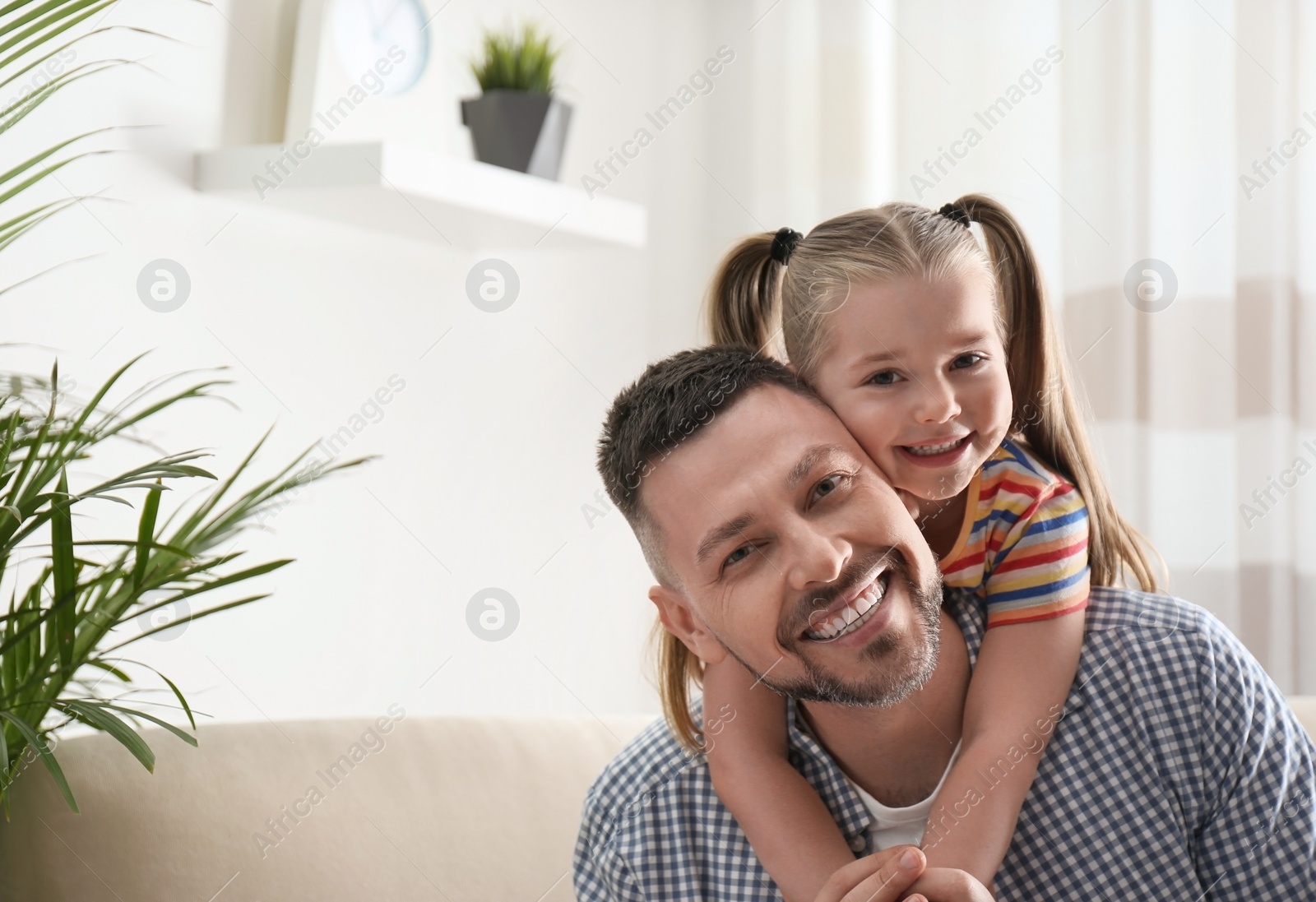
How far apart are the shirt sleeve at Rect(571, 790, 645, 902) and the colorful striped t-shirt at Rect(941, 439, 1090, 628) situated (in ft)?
1.66

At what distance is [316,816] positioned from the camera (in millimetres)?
1603

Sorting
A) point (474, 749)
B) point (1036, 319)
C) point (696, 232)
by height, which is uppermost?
point (696, 232)

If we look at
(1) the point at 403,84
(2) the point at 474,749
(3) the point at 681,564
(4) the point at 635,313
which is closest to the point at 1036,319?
(3) the point at 681,564

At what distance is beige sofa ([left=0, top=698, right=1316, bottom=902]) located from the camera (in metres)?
1.51

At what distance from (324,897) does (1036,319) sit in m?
1.13

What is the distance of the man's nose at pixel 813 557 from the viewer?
4.02 ft

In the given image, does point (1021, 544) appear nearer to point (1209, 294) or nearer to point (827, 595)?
point (827, 595)

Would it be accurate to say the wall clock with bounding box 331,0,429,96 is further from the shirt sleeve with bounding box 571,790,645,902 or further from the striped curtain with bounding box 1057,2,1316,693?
the shirt sleeve with bounding box 571,790,645,902

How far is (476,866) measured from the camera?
5.44ft

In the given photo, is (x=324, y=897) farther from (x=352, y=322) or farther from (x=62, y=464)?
(x=352, y=322)

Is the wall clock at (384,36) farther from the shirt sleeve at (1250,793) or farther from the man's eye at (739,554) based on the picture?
the shirt sleeve at (1250,793)

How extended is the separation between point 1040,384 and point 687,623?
52 cm

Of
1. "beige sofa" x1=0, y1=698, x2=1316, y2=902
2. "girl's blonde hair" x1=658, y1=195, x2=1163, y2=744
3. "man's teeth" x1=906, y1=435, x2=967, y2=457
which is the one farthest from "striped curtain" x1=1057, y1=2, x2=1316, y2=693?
"man's teeth" x1=906, y1=435, x2=967, y2=457

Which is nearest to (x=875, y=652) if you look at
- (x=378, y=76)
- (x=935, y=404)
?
(x=935, y=404)
